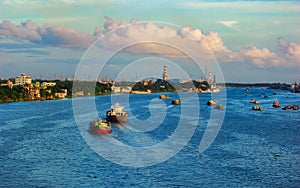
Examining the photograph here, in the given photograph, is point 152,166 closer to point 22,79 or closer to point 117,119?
point 117,119

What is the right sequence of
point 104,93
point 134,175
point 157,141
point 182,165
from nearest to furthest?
point 134,175
point 182,165
point 157,141
point 104,93

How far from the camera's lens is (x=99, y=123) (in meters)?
19.8

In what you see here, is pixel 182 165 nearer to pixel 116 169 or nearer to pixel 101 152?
pixel 116 169

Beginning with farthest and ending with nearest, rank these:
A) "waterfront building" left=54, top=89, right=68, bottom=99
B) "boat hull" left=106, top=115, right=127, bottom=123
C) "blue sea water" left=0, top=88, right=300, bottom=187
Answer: "waterfront building" left=54, top=89, right=68, bottom=99
"boat hull" left=106, top=115, right=127, bottom=123
"blue sea water" left=0, top=88, right=300, bottom=187

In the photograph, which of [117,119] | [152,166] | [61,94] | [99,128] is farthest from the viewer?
[61,94]

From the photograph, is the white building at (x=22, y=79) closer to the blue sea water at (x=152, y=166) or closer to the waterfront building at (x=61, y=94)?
the waterfront building at (x=61, y=94)

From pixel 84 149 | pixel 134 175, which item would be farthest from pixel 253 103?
A: pixel 134 175

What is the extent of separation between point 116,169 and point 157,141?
516 cm

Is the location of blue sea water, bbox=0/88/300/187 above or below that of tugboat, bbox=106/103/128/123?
Answer: below

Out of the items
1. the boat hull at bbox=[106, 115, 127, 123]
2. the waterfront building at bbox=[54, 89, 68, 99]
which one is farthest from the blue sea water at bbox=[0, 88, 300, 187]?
the waterfront building at bbox=[54, 89, 68, 99]

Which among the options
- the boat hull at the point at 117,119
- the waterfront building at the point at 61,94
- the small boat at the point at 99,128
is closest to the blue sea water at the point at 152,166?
the small boat at the point at 99,128

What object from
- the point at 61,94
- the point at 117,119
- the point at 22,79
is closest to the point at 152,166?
the point at 117,119

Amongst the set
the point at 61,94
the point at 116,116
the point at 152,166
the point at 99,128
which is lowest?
the point at 152,166

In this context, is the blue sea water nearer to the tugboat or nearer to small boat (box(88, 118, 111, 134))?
small boat (box(88, 118, 111, 134))
